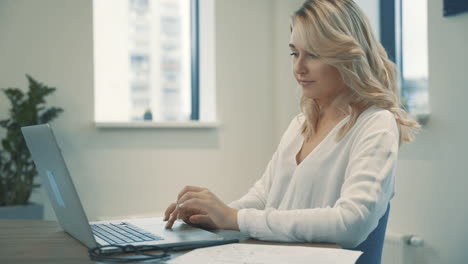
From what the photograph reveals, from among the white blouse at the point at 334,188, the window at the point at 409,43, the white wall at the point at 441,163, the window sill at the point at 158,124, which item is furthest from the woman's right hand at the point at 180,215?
the window sill at the point at 158,124

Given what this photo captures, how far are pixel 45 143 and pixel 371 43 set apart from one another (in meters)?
0.85

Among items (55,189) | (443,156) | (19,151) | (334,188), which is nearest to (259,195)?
(334,188)

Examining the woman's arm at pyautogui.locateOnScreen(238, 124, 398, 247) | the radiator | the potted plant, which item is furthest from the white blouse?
the potted plant

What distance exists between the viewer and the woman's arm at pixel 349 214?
112cm

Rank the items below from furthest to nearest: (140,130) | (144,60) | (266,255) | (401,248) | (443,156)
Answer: (144,60) → (140,130) → (401,248) → (443,156) → (266,255)

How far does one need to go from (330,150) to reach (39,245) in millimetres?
718

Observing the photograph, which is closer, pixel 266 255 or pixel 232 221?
pixel 266 255

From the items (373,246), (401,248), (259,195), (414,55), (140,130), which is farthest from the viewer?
(140,130)

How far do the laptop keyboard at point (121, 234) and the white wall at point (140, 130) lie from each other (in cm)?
242

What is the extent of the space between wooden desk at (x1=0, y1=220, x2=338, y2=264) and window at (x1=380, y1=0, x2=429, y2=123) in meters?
2.15

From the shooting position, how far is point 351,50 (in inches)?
54.4

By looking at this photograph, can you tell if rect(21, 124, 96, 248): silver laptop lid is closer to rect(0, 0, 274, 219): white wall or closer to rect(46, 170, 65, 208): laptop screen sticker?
rect(46, 170, 65, 208): laptop screen sticker

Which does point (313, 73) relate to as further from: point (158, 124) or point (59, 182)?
point (158, 124)

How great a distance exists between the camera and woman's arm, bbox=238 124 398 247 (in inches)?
44.3
